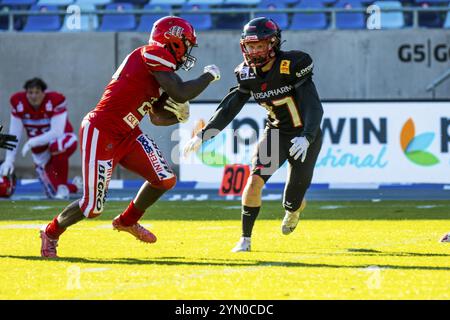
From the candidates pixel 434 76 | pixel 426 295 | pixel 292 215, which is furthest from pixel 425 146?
pixel 426 295

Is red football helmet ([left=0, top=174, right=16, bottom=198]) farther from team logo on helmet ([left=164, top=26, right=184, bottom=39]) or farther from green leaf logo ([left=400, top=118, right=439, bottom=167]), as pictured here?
team logo on helmet ([left=164, top=26, right=184, bottom=39])

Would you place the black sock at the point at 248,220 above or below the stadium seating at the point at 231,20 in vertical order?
above

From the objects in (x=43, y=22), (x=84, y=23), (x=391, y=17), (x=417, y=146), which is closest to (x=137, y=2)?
(x=84, y=23)

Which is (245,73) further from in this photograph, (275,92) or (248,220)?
(248,220)

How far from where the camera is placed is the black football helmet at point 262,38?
8398 mm

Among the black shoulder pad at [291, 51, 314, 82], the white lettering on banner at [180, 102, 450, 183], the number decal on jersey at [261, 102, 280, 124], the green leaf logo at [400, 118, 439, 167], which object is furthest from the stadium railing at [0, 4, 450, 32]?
the black shoulder pad at [291, 51, 314, 82]

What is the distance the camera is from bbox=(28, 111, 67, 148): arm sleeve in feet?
47.9

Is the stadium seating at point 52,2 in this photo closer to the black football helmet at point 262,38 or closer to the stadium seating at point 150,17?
the stadium seating at point 150,17

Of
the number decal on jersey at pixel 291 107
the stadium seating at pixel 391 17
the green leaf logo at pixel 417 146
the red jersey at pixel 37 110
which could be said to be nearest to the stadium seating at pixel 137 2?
the stadium seating at pixel 391 17

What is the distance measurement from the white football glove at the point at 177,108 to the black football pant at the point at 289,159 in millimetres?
812

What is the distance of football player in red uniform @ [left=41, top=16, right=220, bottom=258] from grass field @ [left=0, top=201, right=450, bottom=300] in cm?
41

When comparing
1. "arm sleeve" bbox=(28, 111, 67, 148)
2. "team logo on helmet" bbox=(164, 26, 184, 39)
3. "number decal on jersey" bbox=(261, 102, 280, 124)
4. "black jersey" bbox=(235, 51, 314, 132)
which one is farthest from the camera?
"arm sleeve" bbox=(28, 111, 67, 148)

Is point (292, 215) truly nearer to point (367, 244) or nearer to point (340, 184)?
point (367, 244)

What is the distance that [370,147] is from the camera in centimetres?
1496
